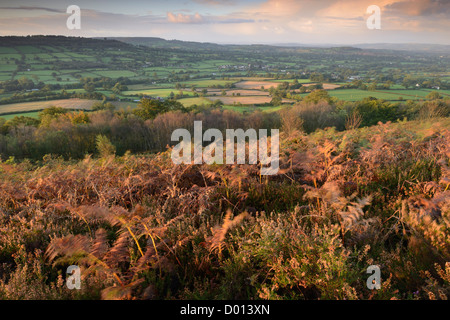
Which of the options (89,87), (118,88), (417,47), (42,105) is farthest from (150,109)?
(417,47)

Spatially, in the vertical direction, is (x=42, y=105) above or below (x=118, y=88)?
below

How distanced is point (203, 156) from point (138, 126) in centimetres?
3309

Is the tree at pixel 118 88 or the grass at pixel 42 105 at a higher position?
the tree at pixel 118 88

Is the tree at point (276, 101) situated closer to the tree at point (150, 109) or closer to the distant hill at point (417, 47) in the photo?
the tree at point (150, 109)

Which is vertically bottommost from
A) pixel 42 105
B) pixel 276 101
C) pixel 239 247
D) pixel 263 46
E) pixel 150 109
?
pixel 239 247

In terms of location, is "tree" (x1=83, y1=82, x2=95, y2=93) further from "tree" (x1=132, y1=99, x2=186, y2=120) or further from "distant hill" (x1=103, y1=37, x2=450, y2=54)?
"distant hill" (x1=103, y1=37, x2=450, y2=54)

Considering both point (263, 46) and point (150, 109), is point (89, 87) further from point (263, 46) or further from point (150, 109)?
point (263, 46)

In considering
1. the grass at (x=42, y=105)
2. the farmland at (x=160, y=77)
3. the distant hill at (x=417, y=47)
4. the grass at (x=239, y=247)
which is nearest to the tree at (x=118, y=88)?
the farmland at (x=160, y=77)

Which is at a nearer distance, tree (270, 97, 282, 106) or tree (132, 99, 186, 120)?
tree (132, 99, 186, 120)

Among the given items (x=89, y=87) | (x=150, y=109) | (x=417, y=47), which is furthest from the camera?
(x=417, y=47)

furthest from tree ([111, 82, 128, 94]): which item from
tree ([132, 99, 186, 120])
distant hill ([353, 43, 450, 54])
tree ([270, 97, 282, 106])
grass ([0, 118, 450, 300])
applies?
distant hill ([353, 43, 450, 54])

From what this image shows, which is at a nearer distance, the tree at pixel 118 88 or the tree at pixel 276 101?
the tree at pixel 276 101

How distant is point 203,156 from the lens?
5.27m
